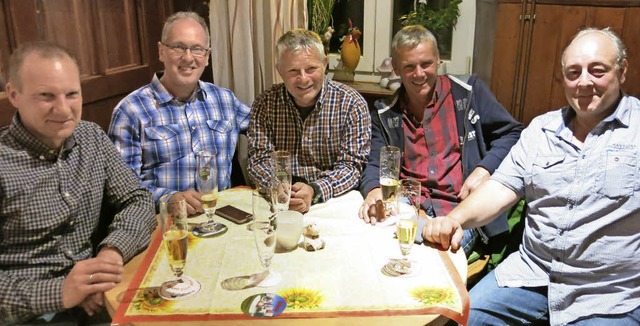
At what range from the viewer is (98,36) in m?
2.56

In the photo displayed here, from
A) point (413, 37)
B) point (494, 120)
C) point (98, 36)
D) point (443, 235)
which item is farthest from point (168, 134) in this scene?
point (494, 120)

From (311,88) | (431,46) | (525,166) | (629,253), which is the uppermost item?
(431,46)

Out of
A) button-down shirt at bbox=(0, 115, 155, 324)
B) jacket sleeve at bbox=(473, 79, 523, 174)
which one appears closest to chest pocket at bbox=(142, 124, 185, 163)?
button-down shirt at bbox=(0, 115, 155, 324)

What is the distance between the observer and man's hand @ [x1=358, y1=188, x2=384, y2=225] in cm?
173

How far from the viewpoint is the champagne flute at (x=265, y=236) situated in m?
1.32

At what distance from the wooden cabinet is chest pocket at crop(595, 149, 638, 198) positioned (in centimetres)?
135

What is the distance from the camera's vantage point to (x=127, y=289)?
1354 millimetres

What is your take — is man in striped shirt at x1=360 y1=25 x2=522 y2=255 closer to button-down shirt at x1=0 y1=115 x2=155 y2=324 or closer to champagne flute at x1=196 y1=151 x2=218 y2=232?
champagne flute at x1=196 y1=151 x2=218 y2=232

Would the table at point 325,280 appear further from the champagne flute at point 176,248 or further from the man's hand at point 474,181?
the man's hand at point 474,181

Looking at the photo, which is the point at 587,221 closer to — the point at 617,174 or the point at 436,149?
the point at 617,174

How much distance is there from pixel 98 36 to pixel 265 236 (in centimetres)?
175

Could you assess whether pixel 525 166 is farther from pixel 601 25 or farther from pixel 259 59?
pixel 259 59

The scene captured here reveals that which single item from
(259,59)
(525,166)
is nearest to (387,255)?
(525,166)

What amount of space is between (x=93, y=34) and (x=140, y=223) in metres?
1.34
